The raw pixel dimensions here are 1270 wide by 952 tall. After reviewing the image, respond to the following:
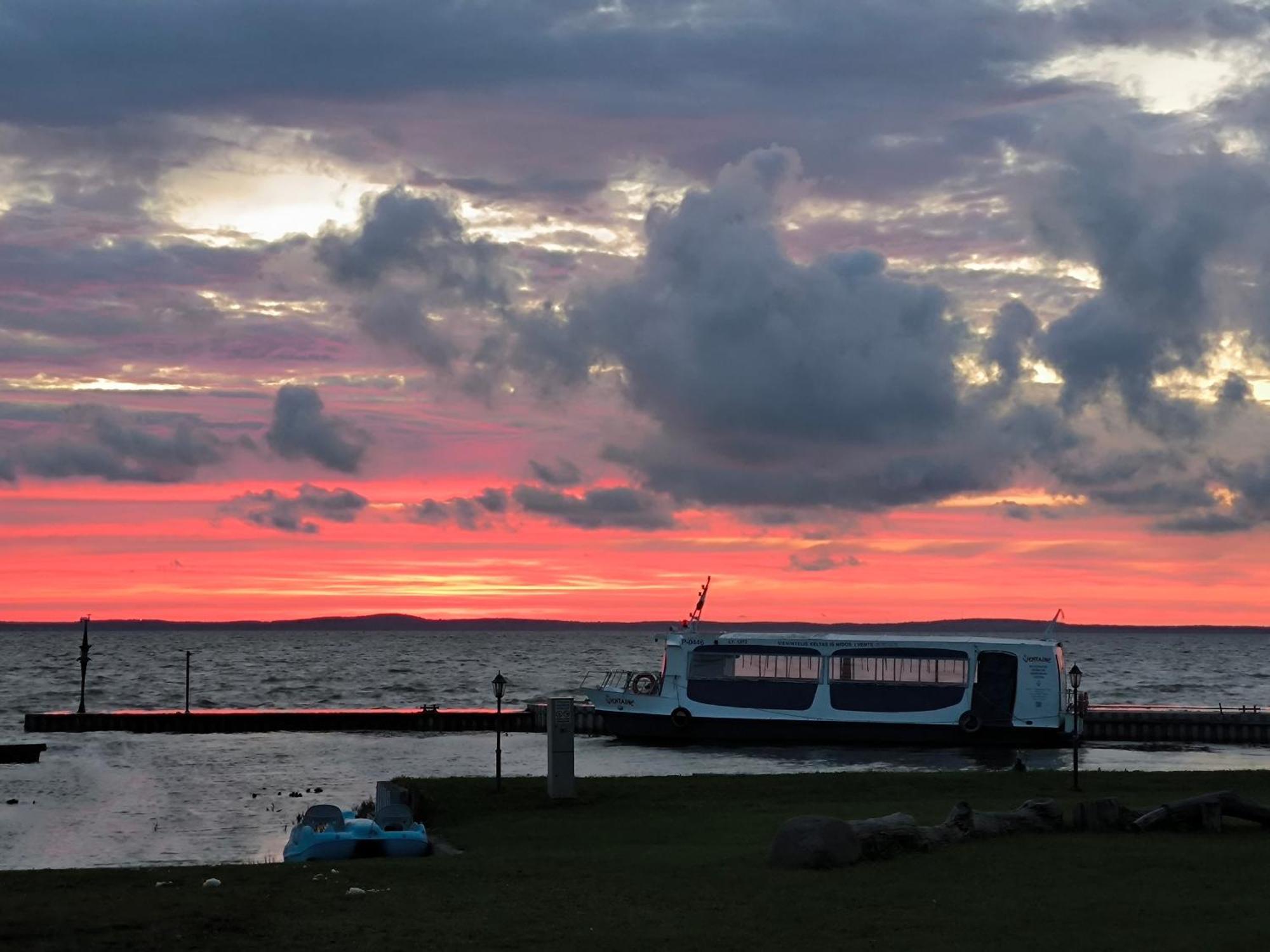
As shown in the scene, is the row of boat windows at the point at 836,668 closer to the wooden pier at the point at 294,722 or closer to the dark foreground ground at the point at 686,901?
the wooden pier at the point at 294,722

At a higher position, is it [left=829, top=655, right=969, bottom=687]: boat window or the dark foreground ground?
[left=829, top=655, right=969, bottom=687]: boat window

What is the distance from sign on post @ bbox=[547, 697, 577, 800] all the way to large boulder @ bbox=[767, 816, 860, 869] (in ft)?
35.6

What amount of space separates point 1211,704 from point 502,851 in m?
84.5

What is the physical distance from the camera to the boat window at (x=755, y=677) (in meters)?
57.4

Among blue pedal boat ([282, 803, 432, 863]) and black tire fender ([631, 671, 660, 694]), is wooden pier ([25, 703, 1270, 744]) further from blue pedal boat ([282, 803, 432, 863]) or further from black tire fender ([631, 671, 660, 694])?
blue pedal boat ([282, 803, 432, 863])

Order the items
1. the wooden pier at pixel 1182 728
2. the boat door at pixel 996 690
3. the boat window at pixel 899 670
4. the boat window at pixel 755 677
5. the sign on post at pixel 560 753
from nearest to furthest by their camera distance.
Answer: the sign on post at pixel 560 753, the boat door at pixel 996 690, the boat window at pixel 899 670, the boat window at pixel 755 677, the wooden pier at pixel 1182 728

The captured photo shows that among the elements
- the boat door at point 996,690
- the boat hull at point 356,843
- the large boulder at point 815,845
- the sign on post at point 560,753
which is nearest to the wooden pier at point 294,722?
the boat door at point 996,690

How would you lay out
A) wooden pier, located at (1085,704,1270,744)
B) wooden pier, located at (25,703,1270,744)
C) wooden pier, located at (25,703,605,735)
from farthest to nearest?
wooden pier, located at (25,703,605,735) → wooden pier, located at (25,703,1270,744) → wooden pier, located at (1085,704,1270,744)

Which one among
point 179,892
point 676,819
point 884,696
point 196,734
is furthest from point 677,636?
point 179,892

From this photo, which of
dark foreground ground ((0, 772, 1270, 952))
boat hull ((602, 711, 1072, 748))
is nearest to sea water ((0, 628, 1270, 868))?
boat hull ((602, 711, 1072, 748))

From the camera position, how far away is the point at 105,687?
113 meters

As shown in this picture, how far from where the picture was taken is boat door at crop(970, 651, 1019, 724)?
56219mm

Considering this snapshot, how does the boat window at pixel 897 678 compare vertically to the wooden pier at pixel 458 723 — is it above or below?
above

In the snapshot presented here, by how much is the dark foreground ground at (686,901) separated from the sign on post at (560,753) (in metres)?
5.41
